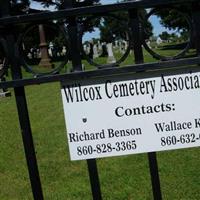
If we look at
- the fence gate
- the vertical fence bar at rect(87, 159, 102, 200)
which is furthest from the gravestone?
the vertical fence bar at rect(87, 159, 102, 200)

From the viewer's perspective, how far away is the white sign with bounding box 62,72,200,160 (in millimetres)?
2633

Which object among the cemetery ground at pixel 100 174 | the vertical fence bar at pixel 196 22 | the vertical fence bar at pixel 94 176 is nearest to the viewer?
the vertical fence bar at pixel 196 22

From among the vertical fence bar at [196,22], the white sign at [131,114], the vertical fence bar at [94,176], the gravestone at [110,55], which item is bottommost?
the vertical fence bar at [94,176]

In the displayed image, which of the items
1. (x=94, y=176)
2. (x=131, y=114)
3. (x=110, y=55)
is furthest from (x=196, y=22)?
(x=94, y=176)

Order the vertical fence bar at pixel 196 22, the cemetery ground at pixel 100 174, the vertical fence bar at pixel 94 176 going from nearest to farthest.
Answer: the vertical fence bar at pixel 196 22 < the vertical fence bar at pixel 94 176 < the cemetery ground at pixel 100 174

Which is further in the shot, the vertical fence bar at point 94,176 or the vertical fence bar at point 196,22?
the vertical fence bar at point 94,176

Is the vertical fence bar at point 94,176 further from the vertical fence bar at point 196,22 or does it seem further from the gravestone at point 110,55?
the vertical fence bar at point 196,22

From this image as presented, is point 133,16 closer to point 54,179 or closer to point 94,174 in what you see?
point 94,174

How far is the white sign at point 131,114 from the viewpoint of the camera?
104 inches

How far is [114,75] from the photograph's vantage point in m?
2.62

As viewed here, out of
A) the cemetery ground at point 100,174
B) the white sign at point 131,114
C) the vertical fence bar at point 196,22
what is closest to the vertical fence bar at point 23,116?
the white sign at point 131,114

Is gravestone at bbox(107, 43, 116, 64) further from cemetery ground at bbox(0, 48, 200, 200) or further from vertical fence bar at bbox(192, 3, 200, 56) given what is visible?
cemetery ground at bbox(0, 48, 200, 200)

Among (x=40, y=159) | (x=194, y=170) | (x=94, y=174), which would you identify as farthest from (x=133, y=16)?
(x=40, y=159)

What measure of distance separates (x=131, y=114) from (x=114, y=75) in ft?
0.75
